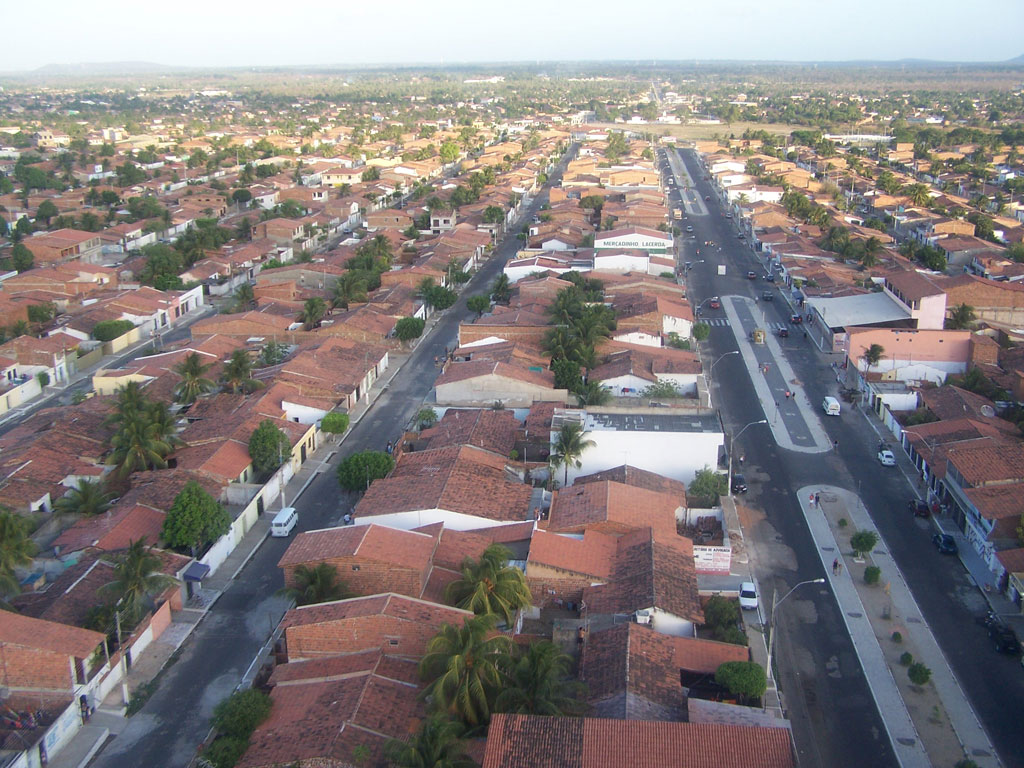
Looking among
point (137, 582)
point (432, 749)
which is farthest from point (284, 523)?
point (432, 749)

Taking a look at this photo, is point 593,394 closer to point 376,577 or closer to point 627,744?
point 376,577

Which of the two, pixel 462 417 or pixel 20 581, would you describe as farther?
pixel 462 417

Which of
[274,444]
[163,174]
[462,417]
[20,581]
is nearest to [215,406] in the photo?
[274,444]

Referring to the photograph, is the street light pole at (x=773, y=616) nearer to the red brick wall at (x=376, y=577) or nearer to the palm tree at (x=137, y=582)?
the red brick wall at (x=376, y=577)

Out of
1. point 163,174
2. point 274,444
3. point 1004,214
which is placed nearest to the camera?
point 274,444

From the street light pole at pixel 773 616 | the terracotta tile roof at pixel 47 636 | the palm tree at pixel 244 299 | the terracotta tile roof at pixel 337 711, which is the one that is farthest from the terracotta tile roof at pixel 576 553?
the palm tree at pixel 244 299

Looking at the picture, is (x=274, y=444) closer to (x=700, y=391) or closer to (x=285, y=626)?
(x=285, y=626)
